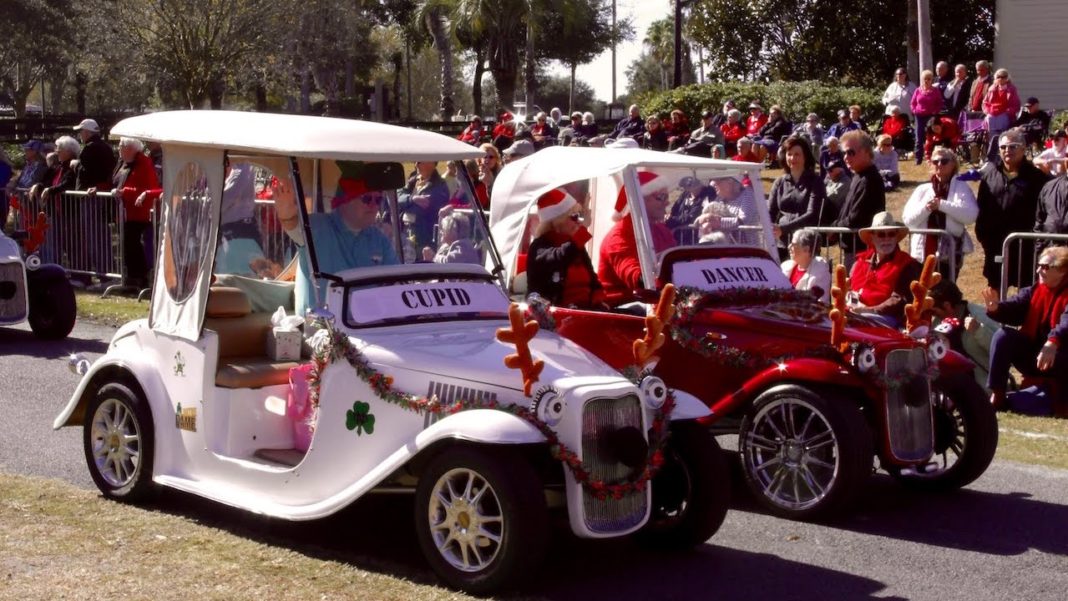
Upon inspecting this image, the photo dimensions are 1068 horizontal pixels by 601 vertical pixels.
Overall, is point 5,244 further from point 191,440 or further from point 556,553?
point 556,553

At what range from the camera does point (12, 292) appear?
1353 centimetres

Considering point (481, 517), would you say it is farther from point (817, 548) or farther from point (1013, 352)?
point (1013, 352)

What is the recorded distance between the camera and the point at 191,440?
741cm

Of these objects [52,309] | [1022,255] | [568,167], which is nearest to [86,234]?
[52,309]

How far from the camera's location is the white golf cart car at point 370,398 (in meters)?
6.13

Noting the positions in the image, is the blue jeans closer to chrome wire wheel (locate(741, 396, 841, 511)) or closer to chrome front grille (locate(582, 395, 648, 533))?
chrome wire wheel (locate(741, 396, 841, 511))

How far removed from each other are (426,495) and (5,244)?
8.74 m

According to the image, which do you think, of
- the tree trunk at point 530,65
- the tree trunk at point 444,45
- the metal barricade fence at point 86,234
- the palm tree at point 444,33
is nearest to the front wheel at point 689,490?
the metal barricade fence at point 86,234

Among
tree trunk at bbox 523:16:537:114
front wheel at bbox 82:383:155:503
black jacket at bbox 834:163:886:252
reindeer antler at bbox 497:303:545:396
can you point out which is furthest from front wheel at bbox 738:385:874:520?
tree trunk at bbox 523:16:537:114

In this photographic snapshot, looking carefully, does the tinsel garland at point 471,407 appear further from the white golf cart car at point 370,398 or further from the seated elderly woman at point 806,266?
the seated elderly woman at point 806,266

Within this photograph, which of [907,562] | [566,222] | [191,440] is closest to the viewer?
[907,562]

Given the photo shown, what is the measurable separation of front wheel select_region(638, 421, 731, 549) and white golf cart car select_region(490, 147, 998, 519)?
66 centimetres

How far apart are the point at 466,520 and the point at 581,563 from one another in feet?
2.90

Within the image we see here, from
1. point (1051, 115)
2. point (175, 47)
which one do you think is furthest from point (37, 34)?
point (1051, 115)
